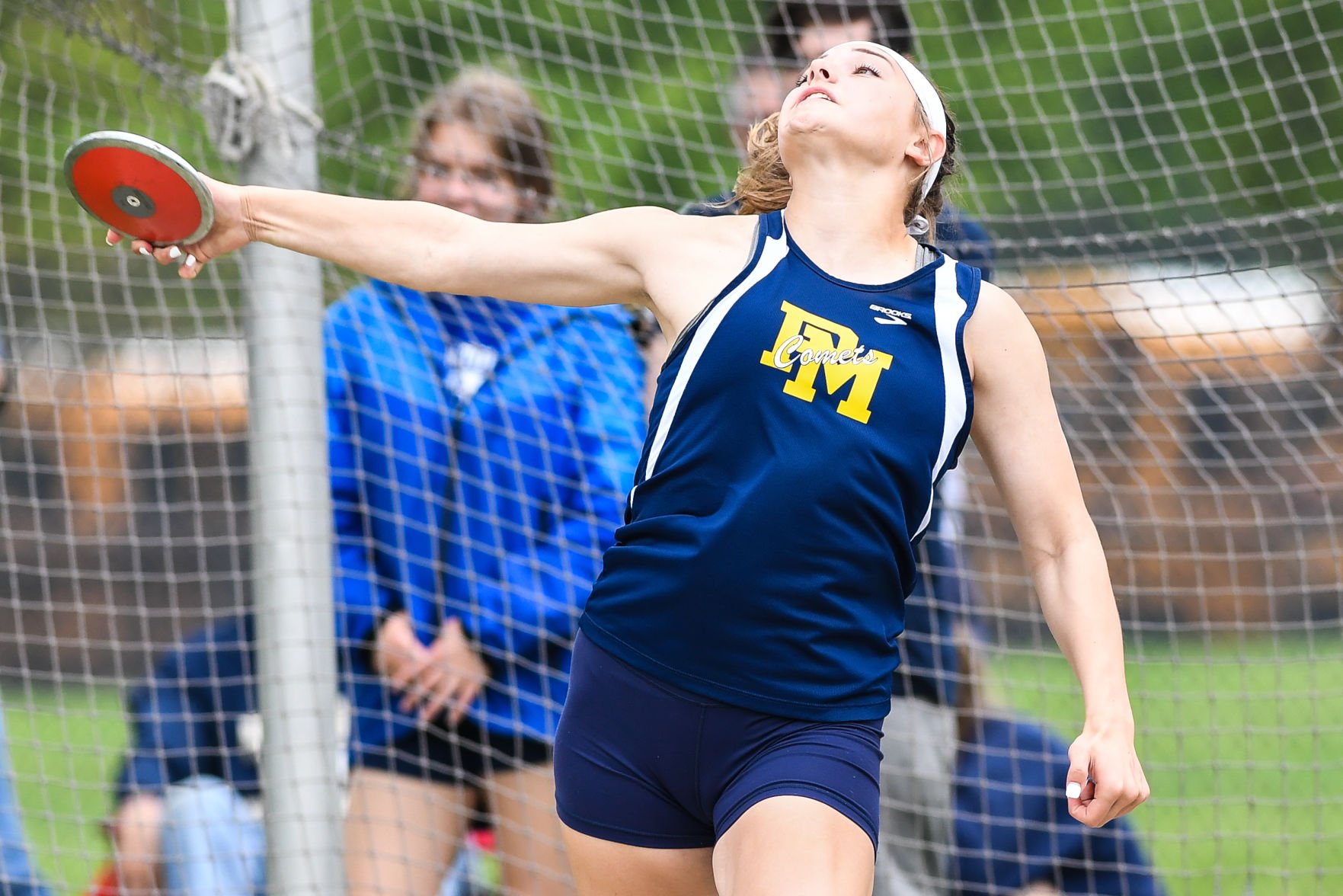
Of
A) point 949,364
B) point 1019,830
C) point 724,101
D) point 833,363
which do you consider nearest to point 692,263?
point 833,363

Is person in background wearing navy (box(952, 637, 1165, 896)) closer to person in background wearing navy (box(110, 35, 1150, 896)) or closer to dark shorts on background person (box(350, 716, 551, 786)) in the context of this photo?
dark shorts on background person (box(350, 716, 551, 786))

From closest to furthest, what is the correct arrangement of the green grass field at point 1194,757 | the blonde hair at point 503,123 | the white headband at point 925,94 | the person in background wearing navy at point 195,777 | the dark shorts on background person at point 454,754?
the white headband at point 925,94 → the dark shorts on background person at point 454,754 → the blonde hair at point 503,123 → the person in background wearing navy at point 195,777 → the green grass field at point 1194,757

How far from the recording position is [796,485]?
175 centimetres

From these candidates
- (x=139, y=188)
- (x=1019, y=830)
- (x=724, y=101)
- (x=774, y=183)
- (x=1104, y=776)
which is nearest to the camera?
(x=1104, y=776)

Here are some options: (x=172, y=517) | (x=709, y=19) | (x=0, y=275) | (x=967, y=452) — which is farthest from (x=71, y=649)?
(x=967, y=452)

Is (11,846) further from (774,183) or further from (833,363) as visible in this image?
(833,363)

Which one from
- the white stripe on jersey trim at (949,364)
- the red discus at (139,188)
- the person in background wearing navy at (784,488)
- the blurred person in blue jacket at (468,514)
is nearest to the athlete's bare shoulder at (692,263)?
the person in background wearing navy at (784,488)

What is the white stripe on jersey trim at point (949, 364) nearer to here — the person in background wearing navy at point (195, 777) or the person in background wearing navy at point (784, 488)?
the person in background wearing navy at point (784, 488)

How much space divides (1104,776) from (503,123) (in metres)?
2.16

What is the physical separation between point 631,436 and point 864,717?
4.93 ft

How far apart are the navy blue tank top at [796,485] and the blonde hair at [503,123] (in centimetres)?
155

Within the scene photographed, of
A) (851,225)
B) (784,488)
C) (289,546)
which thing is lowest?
(784,488)

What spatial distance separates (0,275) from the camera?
4562 mm

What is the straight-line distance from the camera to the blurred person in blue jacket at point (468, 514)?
311 centimetres
